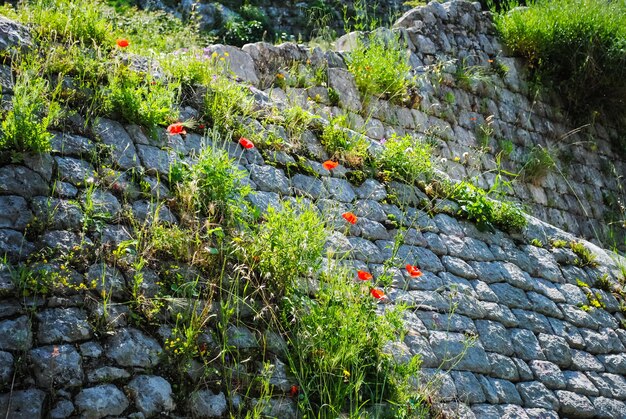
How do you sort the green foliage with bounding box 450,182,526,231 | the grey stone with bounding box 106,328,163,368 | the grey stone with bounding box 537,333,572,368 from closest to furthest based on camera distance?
the grey stone with bounding box 106,328,163,368, the grey stone with bounding box 537,333,572,368, the green foliage with bounding box 450,182,526,231

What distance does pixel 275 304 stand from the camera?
140 inches

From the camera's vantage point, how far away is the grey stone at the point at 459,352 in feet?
13.3

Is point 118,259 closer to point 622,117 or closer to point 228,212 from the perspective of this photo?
point 228,212

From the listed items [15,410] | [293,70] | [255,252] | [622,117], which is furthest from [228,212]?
[622,117]

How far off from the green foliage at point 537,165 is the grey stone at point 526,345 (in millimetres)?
4190

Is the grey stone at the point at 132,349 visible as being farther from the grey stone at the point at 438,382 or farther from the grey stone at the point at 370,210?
the grey stone at the point at 370,210

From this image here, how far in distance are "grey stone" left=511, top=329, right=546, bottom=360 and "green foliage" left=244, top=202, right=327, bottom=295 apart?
65.1 inches

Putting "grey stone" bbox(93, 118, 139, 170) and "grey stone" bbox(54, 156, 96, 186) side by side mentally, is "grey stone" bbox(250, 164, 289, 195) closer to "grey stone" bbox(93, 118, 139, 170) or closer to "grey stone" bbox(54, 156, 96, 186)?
"grey stone" bbox(93, 118, 139, 170)

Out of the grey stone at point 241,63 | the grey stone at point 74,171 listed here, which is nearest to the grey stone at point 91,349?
the grey stone at point 74,171

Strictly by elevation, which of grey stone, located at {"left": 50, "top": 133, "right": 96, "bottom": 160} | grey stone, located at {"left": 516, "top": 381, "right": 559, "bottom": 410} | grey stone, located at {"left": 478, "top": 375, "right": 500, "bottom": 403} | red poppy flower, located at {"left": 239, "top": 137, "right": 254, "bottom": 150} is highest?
red poppy flower, located at {"left": 239, "top": 137, "right": 254, "bottom": 150}

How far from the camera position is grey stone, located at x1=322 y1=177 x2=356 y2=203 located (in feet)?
15.0

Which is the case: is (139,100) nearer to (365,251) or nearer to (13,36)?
(13,36)

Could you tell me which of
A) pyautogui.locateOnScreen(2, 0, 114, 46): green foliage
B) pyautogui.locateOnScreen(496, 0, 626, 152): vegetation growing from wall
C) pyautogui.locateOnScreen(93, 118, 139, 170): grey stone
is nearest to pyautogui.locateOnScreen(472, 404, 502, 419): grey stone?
pyautogui.locateOnScreen(93, 118, 139, 170): grey stone

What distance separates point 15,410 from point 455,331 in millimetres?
2621
